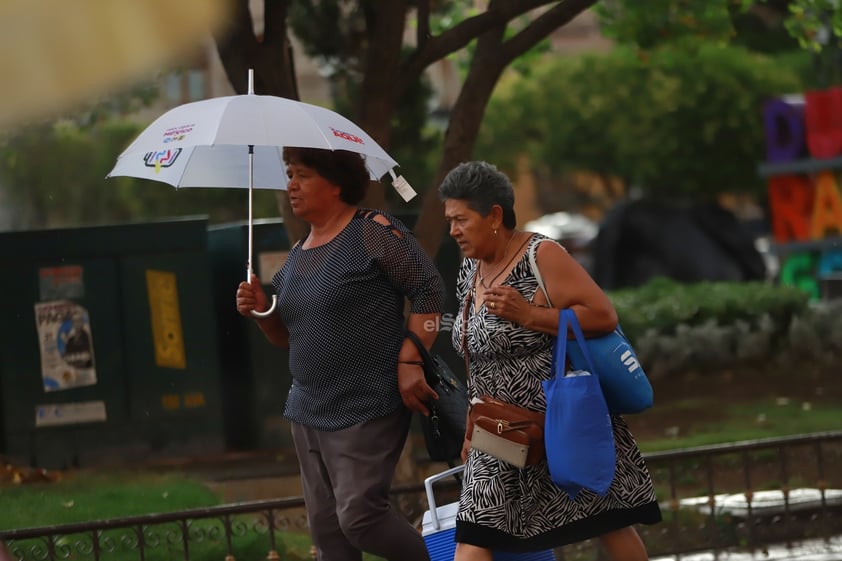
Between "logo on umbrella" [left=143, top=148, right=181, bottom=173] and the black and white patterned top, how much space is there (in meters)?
0.87

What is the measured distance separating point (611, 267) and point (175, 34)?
2262 cm

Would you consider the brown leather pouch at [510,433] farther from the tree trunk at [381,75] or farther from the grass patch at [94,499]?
the grass patch at [94,499]

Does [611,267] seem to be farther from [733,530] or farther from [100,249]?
[733,530]

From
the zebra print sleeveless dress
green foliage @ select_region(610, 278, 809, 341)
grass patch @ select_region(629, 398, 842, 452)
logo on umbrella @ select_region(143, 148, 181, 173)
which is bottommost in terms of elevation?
grass patch @ select_region(629, 398, 842, 452)

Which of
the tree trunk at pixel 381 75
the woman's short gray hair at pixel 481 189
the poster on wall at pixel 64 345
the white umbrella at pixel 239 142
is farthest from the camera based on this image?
the poster on wall at pixel 64 345

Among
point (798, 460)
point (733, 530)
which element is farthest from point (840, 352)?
point (733, 530)

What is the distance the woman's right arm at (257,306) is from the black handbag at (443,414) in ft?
1.78

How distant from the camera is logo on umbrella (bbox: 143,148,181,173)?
519cm

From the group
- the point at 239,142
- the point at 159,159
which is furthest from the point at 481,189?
the point at 159,159

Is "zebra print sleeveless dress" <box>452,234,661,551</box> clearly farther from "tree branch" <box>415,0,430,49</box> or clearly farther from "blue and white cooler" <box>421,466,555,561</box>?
"tree branch" <box>415,0,430,49</box>

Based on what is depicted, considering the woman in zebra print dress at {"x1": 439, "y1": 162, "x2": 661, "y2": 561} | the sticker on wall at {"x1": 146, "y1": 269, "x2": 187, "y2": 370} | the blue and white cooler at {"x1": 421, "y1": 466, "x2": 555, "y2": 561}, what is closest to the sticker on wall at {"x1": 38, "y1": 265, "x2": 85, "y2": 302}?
the sticker on wall at {"x1": 146, "y1": 269, "x2": 187, "y2": 370}

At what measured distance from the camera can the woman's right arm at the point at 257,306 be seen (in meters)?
4.73

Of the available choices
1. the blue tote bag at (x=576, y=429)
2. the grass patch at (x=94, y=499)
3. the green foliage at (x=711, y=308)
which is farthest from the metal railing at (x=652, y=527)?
the green foliage at (x=711, y=308)

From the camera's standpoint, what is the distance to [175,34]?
123 cm
